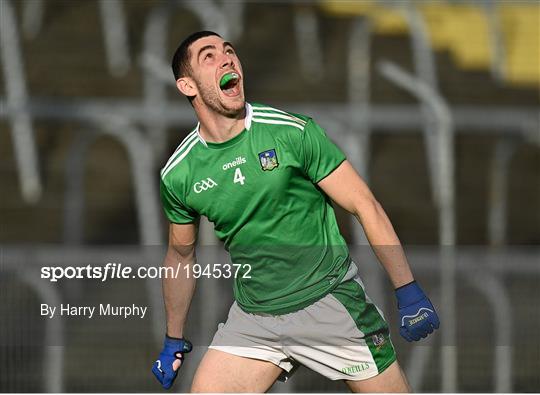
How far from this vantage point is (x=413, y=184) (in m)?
8.88

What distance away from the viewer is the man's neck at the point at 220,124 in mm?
4391

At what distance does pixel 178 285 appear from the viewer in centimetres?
466

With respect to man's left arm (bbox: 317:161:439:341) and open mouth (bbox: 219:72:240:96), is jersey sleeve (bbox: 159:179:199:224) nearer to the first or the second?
open mouth (bbox: 219:72:240:96)

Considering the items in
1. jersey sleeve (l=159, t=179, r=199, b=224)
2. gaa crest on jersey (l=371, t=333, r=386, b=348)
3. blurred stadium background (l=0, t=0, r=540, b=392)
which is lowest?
blurred stadium background (l=0, t=0, r=540, b=392)

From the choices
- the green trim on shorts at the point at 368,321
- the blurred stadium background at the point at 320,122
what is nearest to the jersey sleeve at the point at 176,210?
the green trim on shorts at the point at 368,321

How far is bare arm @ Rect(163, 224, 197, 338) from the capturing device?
4.61m

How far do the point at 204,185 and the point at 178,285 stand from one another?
421 millimetres

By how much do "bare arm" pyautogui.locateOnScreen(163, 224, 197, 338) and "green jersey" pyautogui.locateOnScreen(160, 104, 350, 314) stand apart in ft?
0.33

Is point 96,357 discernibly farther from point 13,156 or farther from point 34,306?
point 13,156

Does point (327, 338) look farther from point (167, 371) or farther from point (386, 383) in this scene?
point (167, 371)

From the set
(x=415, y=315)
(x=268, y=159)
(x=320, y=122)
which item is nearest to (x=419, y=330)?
(x=415, y=315)

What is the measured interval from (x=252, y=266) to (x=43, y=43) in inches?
196

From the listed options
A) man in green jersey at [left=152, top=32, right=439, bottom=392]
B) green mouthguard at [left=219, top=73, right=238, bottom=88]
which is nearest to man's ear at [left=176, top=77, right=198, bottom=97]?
man in green jersey at [left=152, top=32, right=439, bottom=392]

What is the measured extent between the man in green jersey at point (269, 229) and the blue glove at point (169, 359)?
0.04 feet
